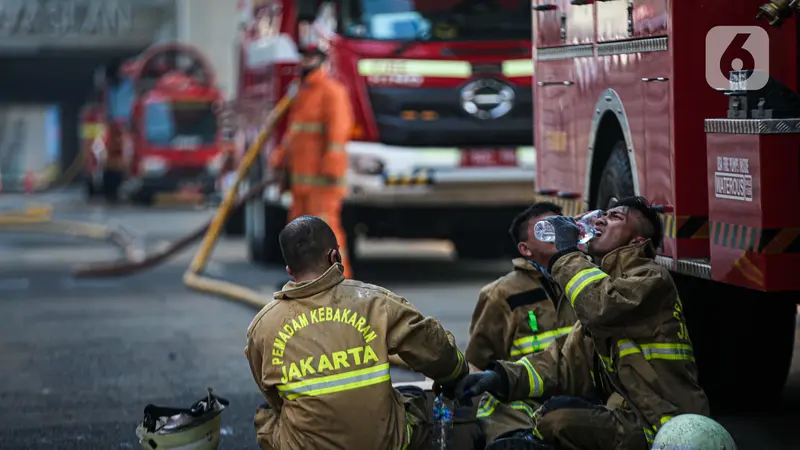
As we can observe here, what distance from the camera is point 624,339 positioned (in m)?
5.92

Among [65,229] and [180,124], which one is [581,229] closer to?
[65,229]

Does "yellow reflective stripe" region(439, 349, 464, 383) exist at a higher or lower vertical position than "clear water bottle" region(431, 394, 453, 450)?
higher

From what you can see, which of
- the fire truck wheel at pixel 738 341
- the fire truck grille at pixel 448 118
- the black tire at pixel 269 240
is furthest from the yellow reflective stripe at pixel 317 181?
the fire truck wheel at pixel 738 341

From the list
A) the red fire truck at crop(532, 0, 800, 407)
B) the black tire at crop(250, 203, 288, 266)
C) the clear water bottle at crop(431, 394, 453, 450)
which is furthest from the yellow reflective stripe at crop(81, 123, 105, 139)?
the clear water bottle at crop(431, 394, 453, 450)

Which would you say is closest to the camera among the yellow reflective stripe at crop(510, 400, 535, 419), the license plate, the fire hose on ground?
the yellow reflective stripe at crop(510, 400, 535, 419)

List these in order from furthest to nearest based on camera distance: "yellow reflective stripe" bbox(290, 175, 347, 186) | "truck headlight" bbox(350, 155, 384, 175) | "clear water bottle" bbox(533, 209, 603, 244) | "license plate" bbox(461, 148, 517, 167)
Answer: "license plate" bbox(461, 148, 517, 167) < "truck headlight" bbox(350, 155, 384, 175) < "yellow reflective stripe" bbox(290, 175, 347, 186) < "clear water bottle" bbox(533, 209, 603, 244)

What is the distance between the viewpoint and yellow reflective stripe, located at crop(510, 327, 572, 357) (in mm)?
6613

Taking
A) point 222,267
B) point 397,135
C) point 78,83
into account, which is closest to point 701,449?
point 397,135

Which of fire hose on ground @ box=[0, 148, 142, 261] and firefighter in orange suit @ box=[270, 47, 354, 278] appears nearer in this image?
firefighter in orange suit @ box=[270, 47, 354, 278]

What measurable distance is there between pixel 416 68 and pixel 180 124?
66.3 feet

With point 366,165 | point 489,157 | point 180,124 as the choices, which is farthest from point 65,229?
point 489,157

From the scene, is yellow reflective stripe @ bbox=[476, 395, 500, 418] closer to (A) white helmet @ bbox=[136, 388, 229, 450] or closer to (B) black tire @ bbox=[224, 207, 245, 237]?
(A) white helmet @ bbox=[136, 388, 229, 450]

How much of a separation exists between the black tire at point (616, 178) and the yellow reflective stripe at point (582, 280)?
1900mm

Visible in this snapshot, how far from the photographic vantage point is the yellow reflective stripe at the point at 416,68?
14.0 meters
